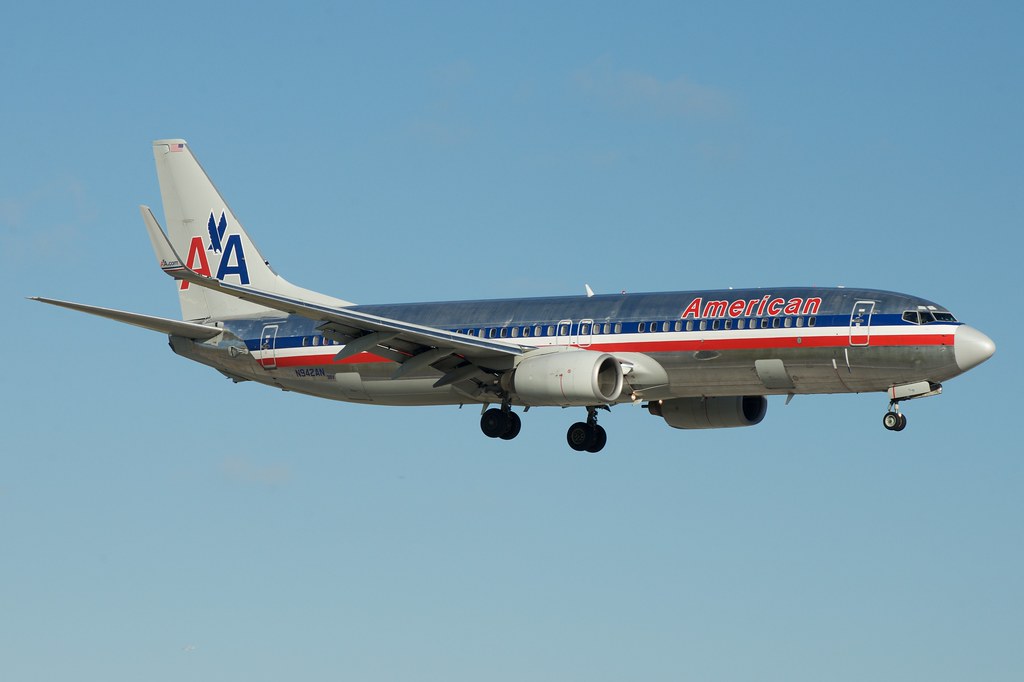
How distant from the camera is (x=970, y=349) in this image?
1762 inches

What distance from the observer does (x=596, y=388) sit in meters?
46.8

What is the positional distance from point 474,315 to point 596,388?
7.75 meters

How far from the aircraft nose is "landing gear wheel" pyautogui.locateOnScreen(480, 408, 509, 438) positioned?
606 inches

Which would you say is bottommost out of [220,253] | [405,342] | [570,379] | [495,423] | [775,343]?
[495,423]

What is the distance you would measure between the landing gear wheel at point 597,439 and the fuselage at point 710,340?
3762mm

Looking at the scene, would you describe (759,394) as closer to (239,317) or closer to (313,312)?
(313,312)

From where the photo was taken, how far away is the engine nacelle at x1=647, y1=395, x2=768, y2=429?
174 ft

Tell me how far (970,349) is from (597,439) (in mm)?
13367

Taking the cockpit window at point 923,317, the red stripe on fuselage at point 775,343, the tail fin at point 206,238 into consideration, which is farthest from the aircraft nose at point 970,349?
the tail fin at point 206,238

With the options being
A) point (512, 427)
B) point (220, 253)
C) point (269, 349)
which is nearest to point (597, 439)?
point (512, 427)

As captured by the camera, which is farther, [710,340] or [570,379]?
[710,340]

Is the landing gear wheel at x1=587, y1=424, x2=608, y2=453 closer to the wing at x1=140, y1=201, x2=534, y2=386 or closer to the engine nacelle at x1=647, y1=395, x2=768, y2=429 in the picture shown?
the engine nacelle at x1=647, y1=395, x2=768, y2=429

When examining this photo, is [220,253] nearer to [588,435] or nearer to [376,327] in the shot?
[376,327]

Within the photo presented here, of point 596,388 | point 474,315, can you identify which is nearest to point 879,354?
point 596,388
